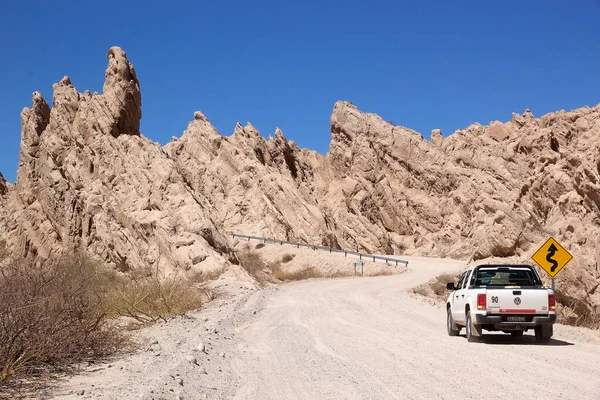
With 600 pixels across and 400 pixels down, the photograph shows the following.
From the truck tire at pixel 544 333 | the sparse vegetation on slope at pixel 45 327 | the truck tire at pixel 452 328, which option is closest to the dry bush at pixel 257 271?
the truck tire at pixel 452 328

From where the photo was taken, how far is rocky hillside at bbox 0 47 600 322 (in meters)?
29.0

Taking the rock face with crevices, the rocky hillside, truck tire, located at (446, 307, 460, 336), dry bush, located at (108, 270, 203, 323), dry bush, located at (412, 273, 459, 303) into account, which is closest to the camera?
truck tire, located at (446, 307, 460, 336)

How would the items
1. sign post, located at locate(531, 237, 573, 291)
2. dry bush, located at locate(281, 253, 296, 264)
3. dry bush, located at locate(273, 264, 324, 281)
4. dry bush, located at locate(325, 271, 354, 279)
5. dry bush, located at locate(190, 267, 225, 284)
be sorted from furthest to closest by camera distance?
dry bush, located at locate(281, 253, 296, 264) → dry bush, located at locate(325, 271, 354, 279) → dry bush, located at locate(273, 264, 324, 281) → dry bush, located at locate(190, 267, 225, 284) → sign post, located at locate(531, 237, 573, 291)

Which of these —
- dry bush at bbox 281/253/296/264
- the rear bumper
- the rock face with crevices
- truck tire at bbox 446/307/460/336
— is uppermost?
the rock face with crevices

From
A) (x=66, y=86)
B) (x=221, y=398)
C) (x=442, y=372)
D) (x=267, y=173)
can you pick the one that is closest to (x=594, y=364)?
(x=442, y=372)

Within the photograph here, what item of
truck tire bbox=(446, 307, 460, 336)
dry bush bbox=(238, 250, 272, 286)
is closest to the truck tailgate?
truck tire bbox=(446, 307, 460, 336)

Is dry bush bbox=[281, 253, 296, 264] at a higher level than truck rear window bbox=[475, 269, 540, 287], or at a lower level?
higher

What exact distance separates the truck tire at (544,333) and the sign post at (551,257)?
3256 mm

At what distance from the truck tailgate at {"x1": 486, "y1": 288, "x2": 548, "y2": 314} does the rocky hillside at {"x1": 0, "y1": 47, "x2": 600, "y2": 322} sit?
6.28 metres

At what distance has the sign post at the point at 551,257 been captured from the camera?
1778 centimetres

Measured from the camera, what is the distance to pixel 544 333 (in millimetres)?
14695

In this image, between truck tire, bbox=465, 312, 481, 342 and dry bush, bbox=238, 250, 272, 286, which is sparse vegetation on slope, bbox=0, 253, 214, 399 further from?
dry bush, bbox=238, 250, 272, 286

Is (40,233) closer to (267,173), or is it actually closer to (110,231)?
(110,231)

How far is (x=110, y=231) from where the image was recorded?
32656 mm
